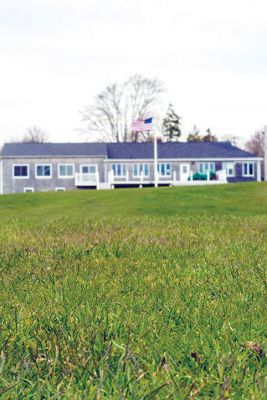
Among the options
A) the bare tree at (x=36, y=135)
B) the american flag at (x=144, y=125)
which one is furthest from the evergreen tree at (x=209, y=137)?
the american flag at (x=144, y=125)

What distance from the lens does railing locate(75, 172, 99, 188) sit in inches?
2235

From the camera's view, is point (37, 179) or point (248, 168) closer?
point (37, 179)

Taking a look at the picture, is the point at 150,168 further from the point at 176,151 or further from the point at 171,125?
the point at 171,125

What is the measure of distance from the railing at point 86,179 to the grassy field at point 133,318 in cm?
4922

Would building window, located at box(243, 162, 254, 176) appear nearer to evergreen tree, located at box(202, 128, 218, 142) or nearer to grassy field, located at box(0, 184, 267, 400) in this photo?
evergreen tree, located at box(202, 128, 218, 142)

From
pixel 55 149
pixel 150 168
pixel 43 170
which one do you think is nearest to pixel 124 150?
pixel 150 168

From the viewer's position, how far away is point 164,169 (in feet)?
194

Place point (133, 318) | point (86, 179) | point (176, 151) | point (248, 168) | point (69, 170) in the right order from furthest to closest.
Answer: point (176, 151) < point (248, 168) < point (69, 170) < point (86, 179) < point (133, 318)

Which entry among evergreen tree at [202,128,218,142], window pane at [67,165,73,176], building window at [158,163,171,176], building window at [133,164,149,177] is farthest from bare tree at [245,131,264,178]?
window pane at [67,165,73,176]

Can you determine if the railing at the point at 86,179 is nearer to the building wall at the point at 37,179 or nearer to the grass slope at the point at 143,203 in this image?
the building wall at the point at 37,179

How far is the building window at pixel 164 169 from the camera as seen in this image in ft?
194

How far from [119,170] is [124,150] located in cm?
291

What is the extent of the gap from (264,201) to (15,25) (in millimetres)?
9889

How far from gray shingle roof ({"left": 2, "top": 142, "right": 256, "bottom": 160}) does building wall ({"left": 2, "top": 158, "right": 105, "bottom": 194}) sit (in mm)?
546
